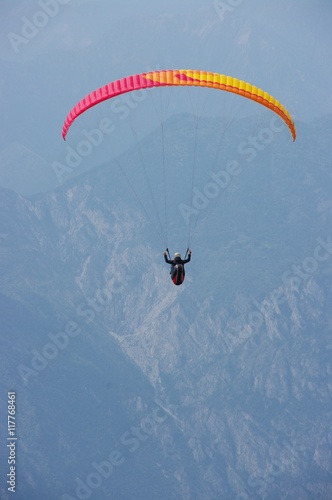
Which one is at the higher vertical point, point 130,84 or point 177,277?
point 130,84

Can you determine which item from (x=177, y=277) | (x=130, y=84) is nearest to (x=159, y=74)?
(x=130, y=84)

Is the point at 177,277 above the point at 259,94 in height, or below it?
below

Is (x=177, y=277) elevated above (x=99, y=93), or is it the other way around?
(x=99, y=93)

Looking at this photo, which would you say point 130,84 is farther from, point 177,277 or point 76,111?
point 177,277

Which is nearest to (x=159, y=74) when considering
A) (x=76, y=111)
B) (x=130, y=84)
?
(x=130, y=84)

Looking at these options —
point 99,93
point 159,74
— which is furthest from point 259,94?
point 99,93

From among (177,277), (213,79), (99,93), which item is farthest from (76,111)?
(177,277)

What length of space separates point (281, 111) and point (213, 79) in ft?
17.5

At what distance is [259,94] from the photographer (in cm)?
4938

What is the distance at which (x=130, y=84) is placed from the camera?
157 feet

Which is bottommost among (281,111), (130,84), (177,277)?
(177,277)

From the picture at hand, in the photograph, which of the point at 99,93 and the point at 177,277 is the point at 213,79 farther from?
the point at 177,277

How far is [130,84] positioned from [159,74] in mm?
2239

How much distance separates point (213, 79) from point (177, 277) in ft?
42.7
